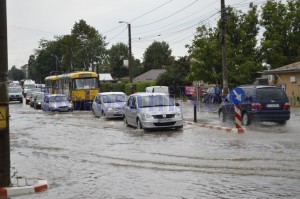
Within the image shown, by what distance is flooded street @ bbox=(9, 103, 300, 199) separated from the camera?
29.4 feet

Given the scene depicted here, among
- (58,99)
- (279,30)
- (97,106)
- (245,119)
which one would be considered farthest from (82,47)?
(245,119)

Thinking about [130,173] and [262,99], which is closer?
[130,173]

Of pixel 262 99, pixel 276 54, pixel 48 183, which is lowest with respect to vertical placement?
pixel 48 183

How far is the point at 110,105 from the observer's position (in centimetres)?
2927

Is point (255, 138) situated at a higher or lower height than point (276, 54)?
lower

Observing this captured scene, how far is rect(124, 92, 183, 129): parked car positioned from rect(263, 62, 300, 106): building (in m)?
19.2

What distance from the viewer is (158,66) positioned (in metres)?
121

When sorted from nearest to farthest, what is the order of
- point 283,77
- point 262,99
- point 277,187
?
point 277,187
point 262,99
point 283,77

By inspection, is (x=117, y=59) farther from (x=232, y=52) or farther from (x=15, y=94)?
(x=232, y=52)

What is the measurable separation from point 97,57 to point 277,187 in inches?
3773

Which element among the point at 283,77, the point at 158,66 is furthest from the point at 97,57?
the point at 283,77

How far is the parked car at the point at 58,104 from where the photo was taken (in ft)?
128

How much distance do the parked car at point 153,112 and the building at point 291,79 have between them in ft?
63.1

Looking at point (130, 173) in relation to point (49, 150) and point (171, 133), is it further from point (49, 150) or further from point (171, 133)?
point (171, 133)
